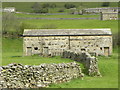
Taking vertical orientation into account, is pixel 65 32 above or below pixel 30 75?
above

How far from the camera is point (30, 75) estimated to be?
2469cm

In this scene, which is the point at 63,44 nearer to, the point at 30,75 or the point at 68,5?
the point at 30,75

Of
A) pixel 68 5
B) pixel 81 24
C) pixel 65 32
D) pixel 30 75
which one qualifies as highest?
pixel 68 5

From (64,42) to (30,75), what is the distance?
2940 cm

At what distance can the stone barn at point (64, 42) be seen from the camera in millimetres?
53531

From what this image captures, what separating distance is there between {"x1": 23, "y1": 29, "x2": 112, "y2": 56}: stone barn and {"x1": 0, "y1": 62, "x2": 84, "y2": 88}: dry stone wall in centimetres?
2624

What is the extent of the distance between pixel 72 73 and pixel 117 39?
151 ft

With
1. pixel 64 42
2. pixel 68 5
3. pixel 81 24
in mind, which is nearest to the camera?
pixel 64 42

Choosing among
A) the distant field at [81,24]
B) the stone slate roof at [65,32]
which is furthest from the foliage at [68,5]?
the stone slate roof at [65,32]

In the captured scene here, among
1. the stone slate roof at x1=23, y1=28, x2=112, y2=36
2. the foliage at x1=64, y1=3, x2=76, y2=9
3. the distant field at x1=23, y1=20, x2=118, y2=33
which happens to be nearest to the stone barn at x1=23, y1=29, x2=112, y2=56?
the stone slate roof at x1=23, y1=28, x2=112, y2=36

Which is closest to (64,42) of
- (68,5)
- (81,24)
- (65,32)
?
(65,32)

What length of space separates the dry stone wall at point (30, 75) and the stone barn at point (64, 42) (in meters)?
26.2

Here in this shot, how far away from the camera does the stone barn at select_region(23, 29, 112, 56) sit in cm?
5353

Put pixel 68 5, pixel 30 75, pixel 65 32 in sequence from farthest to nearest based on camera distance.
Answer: pixel 68 5 → pixel 65 32 → pixel 30 75
